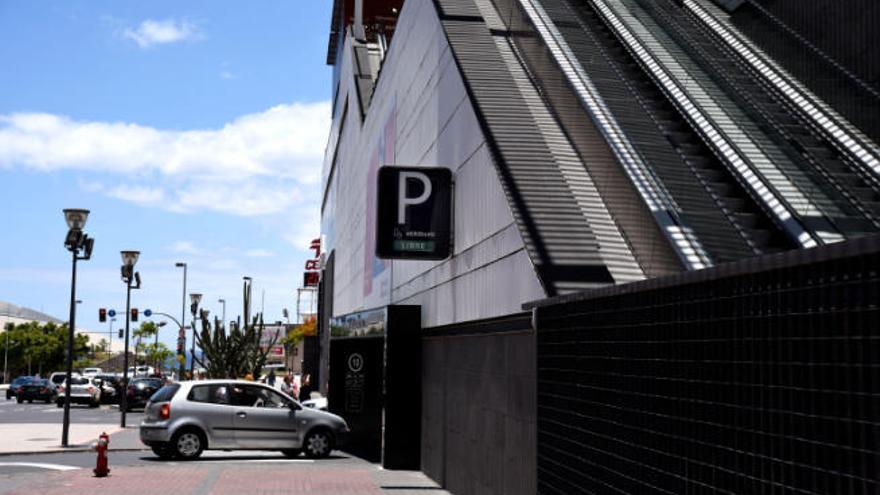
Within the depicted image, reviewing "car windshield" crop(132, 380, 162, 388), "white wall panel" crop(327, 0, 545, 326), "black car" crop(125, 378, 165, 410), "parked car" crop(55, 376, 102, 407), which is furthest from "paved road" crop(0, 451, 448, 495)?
"parked car" crop(55, 376, 102, 407)

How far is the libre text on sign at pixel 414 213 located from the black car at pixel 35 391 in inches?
1676

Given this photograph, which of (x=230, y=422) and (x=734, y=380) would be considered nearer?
(x=734, y=380)

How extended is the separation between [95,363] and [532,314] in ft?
527

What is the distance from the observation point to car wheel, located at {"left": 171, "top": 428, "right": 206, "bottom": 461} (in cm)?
1919

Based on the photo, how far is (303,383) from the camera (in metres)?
30.2

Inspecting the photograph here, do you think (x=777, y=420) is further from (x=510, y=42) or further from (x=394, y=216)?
(x=510, y=42)

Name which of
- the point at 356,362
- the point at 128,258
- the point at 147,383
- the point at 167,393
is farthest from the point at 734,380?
the point at 147,383

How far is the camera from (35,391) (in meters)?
52.5

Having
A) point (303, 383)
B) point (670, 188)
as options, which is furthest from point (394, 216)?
point (303, 383)

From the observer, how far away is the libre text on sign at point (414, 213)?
45.9ft

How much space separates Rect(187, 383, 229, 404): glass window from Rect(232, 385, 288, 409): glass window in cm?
21

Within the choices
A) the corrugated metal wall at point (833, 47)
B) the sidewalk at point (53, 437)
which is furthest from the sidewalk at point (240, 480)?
the corrugated metal wall at point (833, 47)

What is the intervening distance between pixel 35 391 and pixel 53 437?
29.6 m

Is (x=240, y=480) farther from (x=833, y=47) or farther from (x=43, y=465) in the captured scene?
(x=833, y=47)
